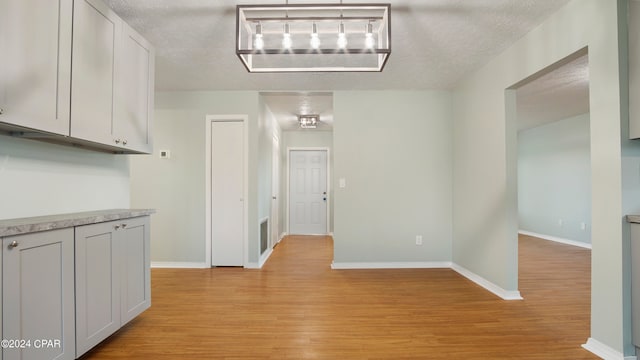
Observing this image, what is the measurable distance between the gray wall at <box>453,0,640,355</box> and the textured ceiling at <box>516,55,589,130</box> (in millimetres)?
506

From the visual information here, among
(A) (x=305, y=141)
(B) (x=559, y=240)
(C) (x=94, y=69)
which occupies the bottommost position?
(B) (x=559, y=240)

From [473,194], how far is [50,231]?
365cm

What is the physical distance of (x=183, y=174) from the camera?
3611mm

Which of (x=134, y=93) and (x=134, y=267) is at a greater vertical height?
(x=134, y=93)

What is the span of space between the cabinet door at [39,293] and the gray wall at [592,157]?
3202 mm

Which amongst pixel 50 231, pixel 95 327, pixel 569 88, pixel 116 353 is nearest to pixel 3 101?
pixel 50 231

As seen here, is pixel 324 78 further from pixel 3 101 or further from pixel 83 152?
pixel 3 101

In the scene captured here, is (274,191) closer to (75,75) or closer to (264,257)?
(264,257)

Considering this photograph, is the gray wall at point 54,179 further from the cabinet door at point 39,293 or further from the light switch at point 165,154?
the light switch at point 165,154

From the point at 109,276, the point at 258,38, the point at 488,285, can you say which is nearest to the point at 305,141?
the point at 258,38

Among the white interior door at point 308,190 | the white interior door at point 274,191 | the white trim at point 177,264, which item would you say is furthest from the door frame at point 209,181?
the white interior door at point 308,190

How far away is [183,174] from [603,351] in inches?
171

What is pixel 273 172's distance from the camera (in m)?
4.93

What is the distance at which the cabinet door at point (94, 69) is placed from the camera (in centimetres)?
161
